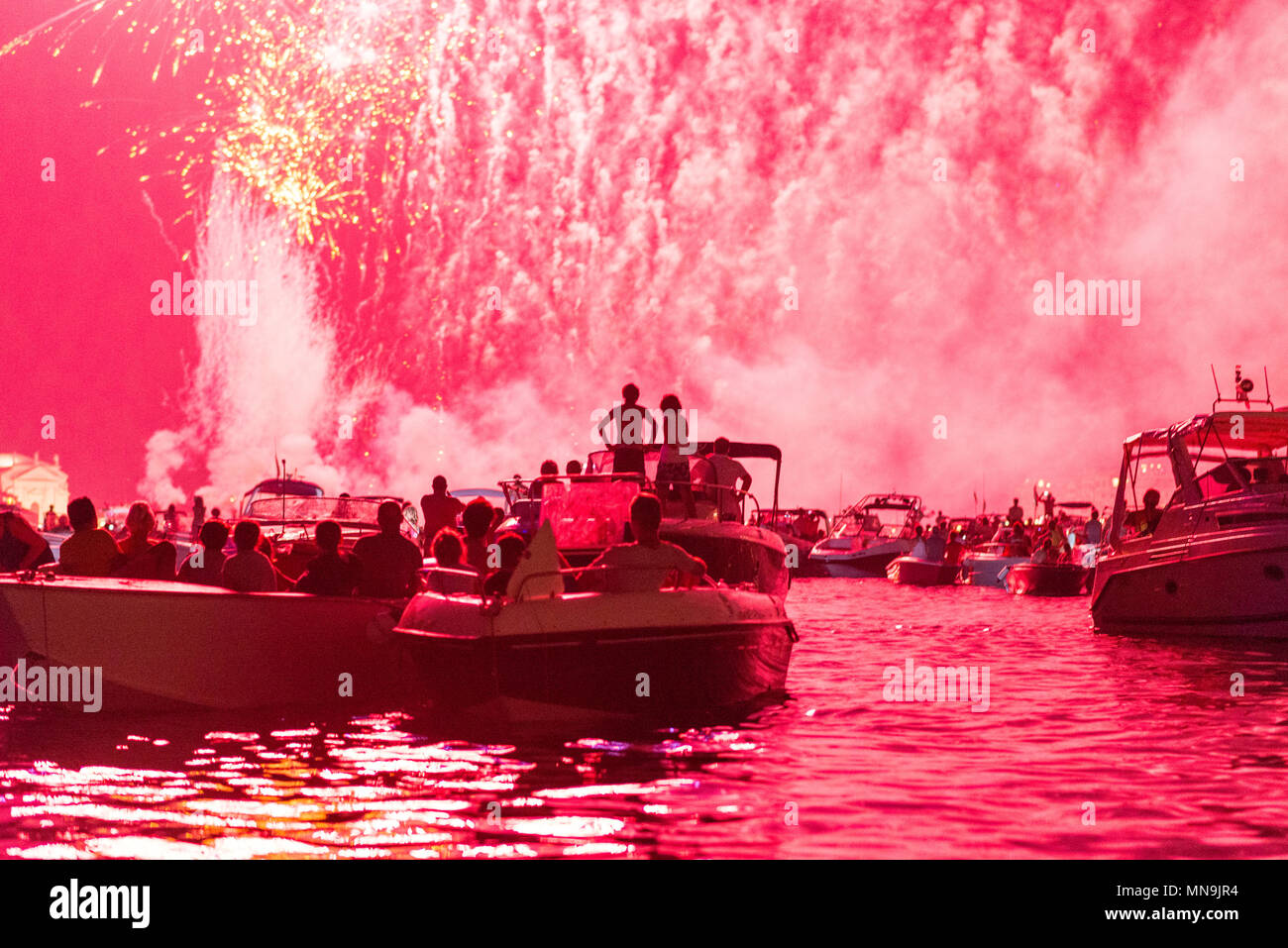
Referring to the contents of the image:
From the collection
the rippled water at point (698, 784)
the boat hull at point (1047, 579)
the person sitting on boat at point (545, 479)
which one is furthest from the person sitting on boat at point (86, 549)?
the boat hull at point (1047, 579)

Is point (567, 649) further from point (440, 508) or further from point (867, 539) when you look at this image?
point (867, 539)

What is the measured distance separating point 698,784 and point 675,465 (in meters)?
6.92

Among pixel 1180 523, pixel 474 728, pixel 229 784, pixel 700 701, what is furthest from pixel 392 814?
pixel 1180 523

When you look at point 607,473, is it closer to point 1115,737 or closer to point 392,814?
point 1115,737

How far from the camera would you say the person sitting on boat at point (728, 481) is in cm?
1698

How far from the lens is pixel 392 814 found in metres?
8.70

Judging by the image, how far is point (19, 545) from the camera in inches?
637

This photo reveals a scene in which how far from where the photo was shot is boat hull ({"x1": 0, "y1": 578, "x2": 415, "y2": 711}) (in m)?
Answer: 12.4

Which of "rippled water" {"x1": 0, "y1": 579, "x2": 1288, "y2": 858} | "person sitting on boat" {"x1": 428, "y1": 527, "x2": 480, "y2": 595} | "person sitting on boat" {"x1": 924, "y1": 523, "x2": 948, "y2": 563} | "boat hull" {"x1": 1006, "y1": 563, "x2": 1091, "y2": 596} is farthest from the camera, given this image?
"person sitting on boat" {"x1": 924, "y1": 523, "x2": 948, "y2": 563}

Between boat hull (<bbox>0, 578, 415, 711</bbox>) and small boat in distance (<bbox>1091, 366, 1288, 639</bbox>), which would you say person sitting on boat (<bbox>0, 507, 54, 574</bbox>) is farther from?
small boat in distance (<bbox>1091, 366, 1288, 639</bbox>)

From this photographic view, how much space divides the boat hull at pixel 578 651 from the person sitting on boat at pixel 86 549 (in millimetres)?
3451

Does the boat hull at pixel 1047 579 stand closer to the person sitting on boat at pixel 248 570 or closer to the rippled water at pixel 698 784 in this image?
the rippled water at pixel 698 784

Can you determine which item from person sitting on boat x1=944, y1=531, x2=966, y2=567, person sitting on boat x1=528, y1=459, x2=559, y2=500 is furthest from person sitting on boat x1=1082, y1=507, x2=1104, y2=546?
person sitting on boat x1=528, y1=459, x2=559, y2=500

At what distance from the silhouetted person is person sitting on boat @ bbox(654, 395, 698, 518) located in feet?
0.85
